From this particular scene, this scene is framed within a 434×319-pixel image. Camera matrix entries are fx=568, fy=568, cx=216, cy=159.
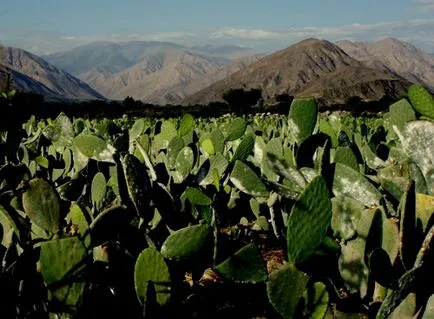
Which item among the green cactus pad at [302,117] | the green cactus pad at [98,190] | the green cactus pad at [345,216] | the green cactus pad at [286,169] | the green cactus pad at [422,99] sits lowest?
the green cactus pad at [98,190]

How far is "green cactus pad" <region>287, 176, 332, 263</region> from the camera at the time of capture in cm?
108

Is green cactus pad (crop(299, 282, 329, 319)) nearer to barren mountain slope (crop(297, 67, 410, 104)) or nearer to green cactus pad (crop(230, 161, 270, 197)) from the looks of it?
green cactus pad (crop(230, 161, 270, 197))

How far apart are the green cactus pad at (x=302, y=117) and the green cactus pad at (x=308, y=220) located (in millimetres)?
741

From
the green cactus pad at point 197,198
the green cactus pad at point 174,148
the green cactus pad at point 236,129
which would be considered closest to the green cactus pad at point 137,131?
the green cactus pad at point 236,129

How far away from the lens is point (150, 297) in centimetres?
119

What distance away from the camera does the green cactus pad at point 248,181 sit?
1.78 m

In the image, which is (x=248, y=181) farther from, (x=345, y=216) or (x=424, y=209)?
(x=424, y=209)

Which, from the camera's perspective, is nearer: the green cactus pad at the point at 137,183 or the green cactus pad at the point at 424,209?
the green cactus pad at the point at 424,209

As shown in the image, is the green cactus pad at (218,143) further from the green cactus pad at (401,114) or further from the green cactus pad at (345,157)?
the green cactus pad at (345,157)

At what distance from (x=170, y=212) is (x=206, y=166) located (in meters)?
0.57

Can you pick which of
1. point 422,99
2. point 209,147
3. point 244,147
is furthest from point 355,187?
point 209,147

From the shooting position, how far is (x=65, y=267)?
3.70ft

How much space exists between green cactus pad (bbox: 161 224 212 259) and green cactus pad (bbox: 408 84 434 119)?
2.53 ft

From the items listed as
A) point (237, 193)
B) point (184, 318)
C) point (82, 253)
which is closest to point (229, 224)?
point (237, 193)
